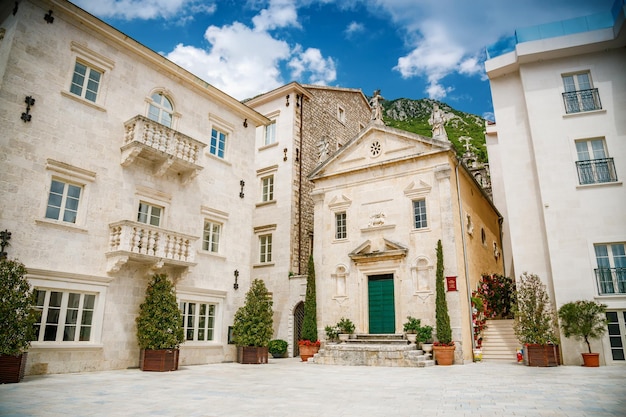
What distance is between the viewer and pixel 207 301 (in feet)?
51.7

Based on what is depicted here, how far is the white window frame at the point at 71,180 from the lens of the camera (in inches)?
462

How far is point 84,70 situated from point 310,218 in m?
13.7

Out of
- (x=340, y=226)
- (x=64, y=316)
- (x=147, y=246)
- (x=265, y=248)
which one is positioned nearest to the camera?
(x=64, y=316)

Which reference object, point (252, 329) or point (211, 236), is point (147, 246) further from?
point (252, 329)

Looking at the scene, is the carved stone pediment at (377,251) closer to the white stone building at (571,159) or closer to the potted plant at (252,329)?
the white stone building at (571,159)

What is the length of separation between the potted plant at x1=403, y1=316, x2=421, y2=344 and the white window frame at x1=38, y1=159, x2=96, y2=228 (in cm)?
1232

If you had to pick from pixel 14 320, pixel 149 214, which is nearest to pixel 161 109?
pixel 149 214

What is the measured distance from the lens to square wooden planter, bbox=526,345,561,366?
13891 millimetres

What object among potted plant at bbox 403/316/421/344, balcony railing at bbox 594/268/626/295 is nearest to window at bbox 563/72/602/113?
balcony railing at bbox 594/268/626/295

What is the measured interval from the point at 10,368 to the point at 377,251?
13571 mm

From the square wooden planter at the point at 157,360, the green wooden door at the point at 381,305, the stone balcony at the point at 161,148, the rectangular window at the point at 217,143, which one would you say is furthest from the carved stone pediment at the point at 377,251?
the square wooden planter at the point at 157,360

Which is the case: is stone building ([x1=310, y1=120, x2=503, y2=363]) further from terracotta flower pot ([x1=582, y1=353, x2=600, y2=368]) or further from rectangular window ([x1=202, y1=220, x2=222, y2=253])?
rectangular window ([x1=202, y1=220, x2=222, y2=253])

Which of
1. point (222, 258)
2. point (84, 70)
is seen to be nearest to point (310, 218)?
point (222, 258)

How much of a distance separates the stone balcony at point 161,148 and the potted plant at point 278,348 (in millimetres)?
9588
